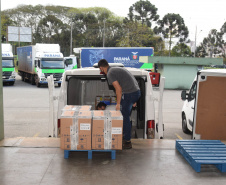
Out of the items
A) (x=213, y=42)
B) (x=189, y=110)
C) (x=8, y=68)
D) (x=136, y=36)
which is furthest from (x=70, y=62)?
(x=213, y=42)

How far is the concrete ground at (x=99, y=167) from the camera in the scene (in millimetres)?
4152

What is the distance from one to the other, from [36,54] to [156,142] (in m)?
22.1

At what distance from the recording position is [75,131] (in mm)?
4777

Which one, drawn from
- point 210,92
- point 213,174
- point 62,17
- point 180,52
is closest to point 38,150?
point 213,174

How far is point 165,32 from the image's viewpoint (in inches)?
2650

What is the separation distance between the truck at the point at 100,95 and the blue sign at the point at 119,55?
69.6 ft

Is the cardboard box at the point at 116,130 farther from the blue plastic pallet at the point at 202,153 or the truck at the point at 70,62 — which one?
the truck at the point at 70,62

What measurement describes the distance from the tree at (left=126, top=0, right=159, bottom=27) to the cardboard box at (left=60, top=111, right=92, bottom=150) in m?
63.1

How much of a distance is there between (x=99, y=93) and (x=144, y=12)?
61757 millimetres

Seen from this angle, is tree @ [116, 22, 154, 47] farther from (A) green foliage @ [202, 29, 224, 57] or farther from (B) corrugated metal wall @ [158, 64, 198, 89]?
(A) green foliage @ [202, 29, 224, 57]

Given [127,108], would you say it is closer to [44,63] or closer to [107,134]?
[107,134]

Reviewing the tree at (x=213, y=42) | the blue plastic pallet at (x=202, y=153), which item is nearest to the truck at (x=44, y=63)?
the blue plastic pallet at (x=202, y=153)

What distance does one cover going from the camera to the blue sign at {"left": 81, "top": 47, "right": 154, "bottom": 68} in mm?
28172

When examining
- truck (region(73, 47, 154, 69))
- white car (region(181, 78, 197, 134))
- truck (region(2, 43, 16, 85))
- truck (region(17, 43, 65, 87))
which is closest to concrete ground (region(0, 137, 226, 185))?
white car (region(181, 78, 197, 134))
